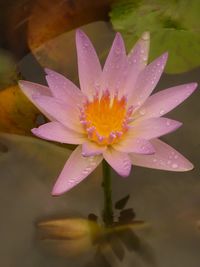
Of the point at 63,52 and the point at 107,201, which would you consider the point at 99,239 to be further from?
the point at 63,52

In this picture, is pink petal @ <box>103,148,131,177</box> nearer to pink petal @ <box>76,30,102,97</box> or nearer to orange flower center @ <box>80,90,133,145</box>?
orange flower center @ <box>80,90,133,145</box>

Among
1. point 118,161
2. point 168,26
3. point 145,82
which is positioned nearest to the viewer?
point 118,161

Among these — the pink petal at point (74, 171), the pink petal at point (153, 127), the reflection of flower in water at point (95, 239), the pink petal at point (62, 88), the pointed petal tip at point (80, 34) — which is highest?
the pointed petal tip at point (80, 34)

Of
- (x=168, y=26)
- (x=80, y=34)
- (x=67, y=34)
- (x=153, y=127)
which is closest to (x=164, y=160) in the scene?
(x=153, y=127)

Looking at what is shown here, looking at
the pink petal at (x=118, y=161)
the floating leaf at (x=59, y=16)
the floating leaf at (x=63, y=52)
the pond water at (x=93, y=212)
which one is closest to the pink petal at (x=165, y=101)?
the pink petal at (x=118, y=161)

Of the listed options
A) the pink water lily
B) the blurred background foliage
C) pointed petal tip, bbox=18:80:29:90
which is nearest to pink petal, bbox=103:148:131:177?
the pink water lily

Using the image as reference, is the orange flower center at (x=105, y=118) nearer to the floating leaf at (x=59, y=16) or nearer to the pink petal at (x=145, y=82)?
the pink petal at (x=145, y=82)
